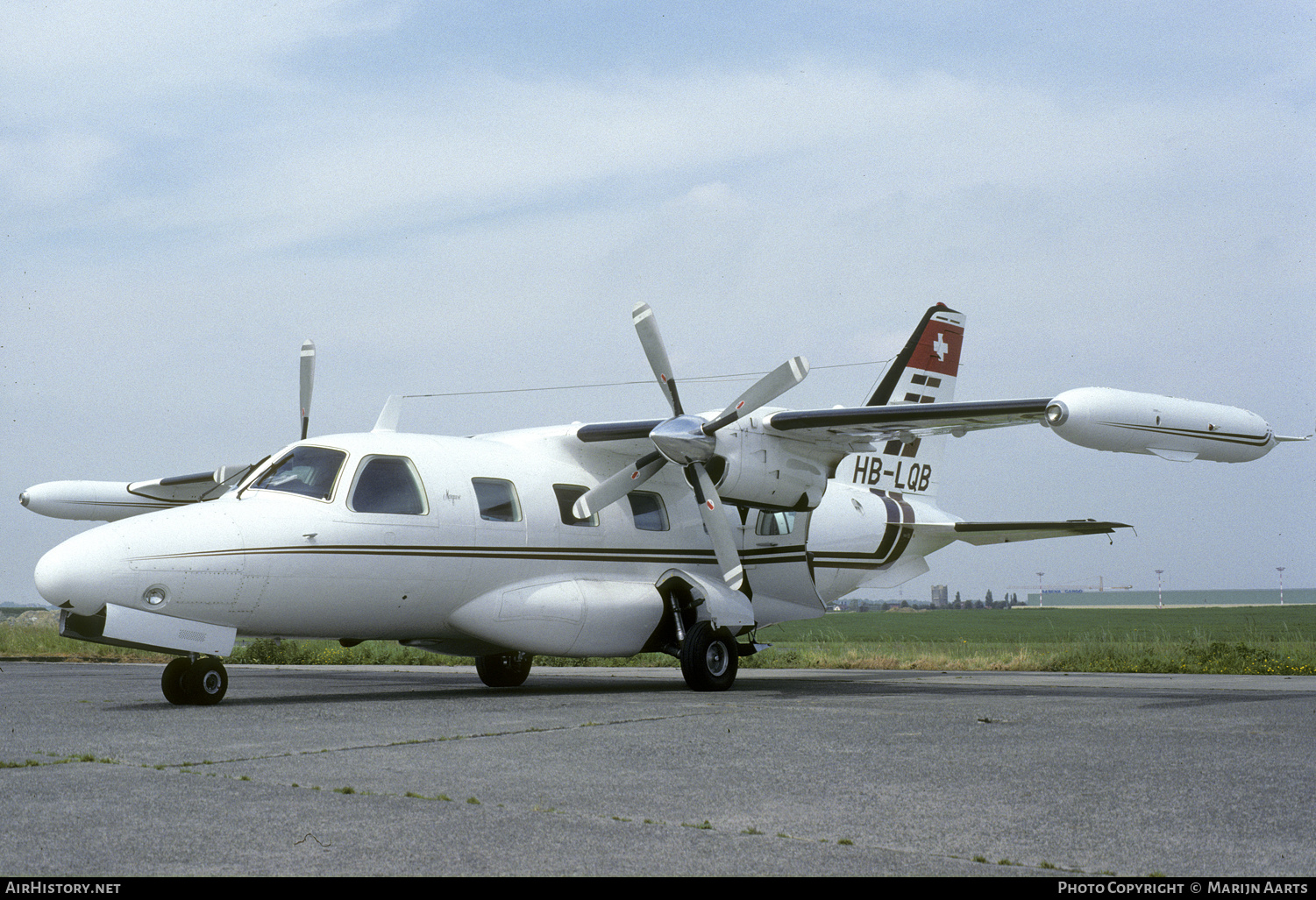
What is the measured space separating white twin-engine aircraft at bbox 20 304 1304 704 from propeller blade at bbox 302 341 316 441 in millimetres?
35

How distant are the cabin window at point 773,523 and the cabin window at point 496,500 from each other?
4.26 m

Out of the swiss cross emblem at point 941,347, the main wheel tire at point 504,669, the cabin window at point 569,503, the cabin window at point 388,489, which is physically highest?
the swiss cross emblem at point 941,347

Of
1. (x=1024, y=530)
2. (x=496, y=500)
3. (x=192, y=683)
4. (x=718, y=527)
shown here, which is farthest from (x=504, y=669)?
(x=1024, y=530)

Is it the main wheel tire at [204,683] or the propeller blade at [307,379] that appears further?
the propeller blade at [307,379]

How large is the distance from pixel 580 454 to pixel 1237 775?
1055cm

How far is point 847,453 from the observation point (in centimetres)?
1655

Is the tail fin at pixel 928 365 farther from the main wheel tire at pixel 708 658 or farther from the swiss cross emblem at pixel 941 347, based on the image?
the main wheel tire at pixel 708 658

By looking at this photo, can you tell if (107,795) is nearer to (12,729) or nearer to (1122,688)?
(12,729)

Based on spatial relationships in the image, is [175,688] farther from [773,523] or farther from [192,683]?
[773,523]

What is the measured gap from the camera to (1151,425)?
13.0 meters

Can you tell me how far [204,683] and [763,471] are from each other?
7.48m

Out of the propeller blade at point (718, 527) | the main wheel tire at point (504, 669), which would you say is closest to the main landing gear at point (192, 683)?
the main wheel tire at point (504, 669)

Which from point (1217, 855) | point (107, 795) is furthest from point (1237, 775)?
point (107, 795)

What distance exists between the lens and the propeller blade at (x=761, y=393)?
14844 millimetres
